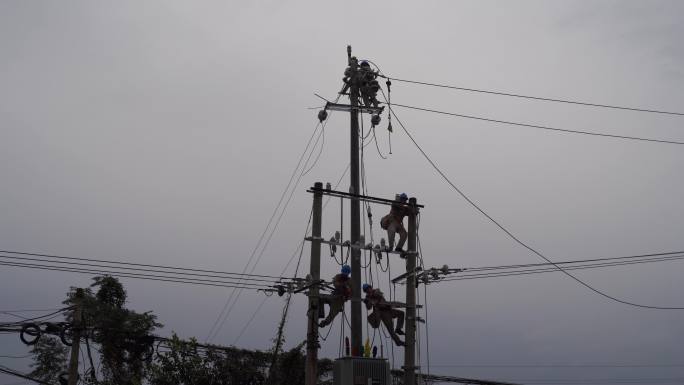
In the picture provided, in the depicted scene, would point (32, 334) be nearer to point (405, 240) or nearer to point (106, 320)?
point (106, 320)

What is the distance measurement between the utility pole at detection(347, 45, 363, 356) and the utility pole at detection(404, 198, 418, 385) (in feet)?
5.48

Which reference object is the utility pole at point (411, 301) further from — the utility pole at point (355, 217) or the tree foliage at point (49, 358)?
the tree foliage at point (49, 358)

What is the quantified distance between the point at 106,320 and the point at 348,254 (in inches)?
714

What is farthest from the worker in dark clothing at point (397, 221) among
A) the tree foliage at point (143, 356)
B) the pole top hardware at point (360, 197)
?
the tree foliage at point (143, 356)

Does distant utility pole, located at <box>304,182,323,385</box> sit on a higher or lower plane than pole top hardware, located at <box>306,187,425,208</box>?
lower

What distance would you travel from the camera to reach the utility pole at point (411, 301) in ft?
51.3

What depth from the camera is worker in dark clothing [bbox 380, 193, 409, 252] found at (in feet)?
55.2

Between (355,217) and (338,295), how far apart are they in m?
1.95

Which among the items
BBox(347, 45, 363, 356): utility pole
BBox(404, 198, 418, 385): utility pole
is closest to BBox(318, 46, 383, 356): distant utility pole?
BBox(347, 45, 363, 356): utility pole

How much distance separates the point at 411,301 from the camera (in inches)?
639

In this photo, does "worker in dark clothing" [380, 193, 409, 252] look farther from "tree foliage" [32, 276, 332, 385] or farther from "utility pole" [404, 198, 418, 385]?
"tree foliage" [32, 276, 332, 385]

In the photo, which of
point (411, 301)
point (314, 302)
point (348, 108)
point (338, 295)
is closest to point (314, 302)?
point (314, 302)

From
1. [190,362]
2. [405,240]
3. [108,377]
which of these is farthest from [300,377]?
[405,240]

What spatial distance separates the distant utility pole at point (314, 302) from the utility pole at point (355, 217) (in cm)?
84
